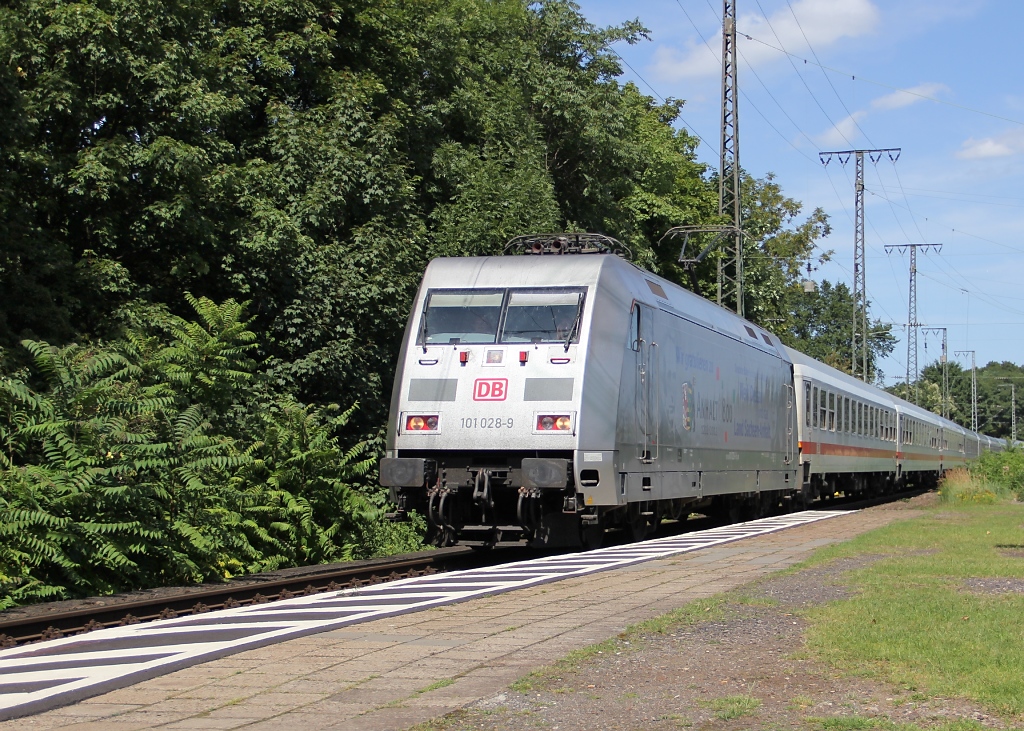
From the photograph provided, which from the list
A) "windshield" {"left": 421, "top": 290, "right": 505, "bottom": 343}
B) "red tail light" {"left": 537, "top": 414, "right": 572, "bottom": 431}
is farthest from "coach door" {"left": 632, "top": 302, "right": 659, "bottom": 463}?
"windshield" {"left": 421, "top": 290, "right": 505, "bottom": 343}

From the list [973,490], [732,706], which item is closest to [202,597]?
[732,706]

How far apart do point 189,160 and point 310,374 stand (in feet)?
15.6

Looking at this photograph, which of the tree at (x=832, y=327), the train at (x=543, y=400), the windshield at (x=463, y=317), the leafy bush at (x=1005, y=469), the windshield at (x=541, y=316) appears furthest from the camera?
the tree at (x=832, y=327)

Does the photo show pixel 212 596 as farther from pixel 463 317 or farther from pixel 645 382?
pixel 645 382

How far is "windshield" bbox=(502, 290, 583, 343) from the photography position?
14.7 meters

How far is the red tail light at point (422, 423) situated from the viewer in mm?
14477

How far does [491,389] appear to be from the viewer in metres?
14.4

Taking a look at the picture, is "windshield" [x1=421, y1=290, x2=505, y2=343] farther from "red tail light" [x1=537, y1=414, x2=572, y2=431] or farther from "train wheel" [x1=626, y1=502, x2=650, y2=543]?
"train wheel" [x1=626, y1=502, x2=650, y2=543]

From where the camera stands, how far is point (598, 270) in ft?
48.9

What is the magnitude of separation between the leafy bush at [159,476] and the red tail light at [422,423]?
6.87 feet

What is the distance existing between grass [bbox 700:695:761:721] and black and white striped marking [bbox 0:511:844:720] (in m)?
2.97

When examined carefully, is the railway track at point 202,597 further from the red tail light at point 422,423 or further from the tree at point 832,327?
the tree at point 832,327

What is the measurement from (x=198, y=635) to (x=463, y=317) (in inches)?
308

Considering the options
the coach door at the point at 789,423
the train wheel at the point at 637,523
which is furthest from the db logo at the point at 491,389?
the coach door at the point at 789,423
